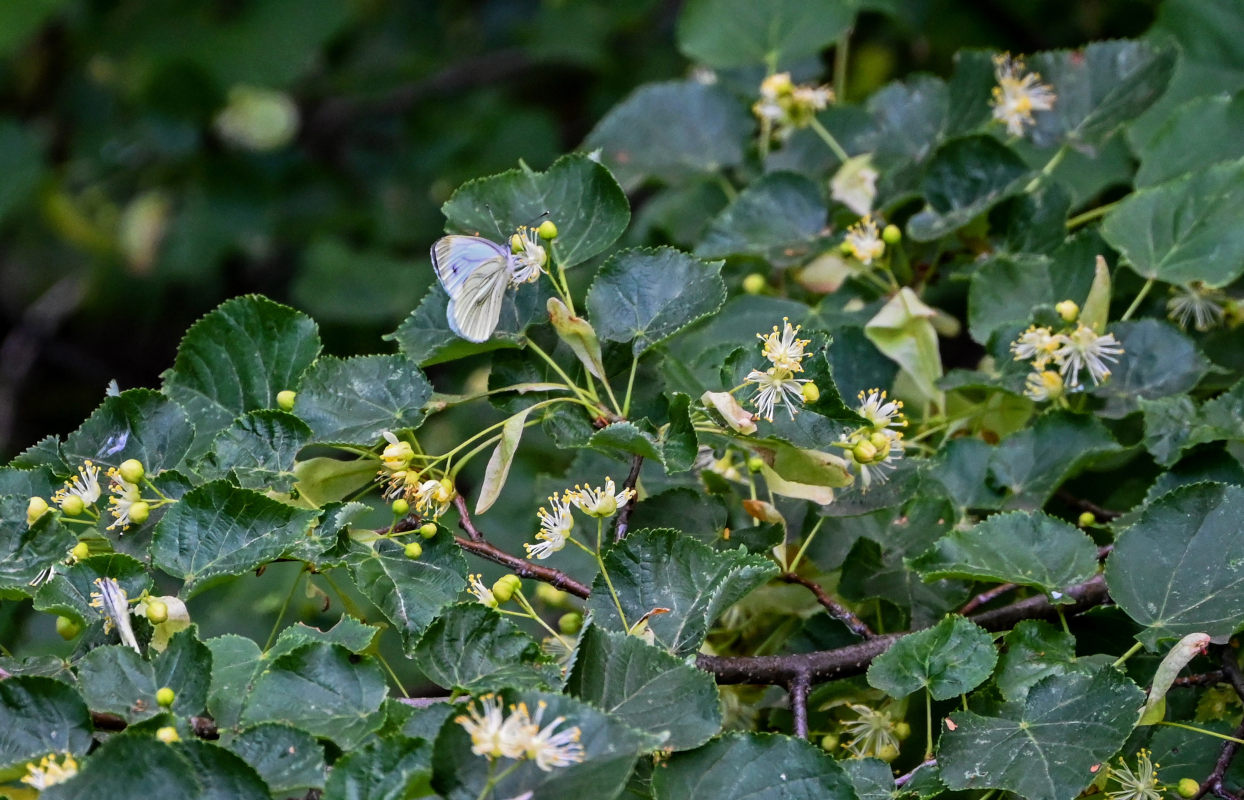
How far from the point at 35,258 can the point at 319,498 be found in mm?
3663

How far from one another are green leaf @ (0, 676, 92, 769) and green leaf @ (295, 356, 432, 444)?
0.33 meters

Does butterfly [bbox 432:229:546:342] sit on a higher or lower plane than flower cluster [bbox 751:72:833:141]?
higher

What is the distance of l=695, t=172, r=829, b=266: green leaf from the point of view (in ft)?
4.88

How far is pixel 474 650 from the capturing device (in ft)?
2.85

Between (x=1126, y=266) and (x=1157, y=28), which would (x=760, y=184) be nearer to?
(x=1126, y=266)

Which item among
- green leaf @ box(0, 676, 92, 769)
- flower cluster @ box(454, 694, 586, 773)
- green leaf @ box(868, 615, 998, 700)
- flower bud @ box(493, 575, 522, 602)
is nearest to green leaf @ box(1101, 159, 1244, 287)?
green leaf @ box(868, 615, 998, 700)

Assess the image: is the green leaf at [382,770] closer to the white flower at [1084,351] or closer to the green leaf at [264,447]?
the green leaf at [264,447]

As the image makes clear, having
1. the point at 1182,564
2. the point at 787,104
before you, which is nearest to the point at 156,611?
the point at 1182,564

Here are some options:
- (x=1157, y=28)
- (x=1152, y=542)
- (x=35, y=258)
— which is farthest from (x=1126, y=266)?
(x=35, y=258)

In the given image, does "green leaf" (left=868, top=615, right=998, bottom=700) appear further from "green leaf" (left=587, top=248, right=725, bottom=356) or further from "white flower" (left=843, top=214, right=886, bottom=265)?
"white flower" (left=843, top=214, right=886, bottom=265)

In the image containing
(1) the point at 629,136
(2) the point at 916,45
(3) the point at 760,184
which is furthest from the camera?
(2) the point at 916,45

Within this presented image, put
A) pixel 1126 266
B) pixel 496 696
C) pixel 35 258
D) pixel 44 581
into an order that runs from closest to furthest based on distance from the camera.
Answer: pixel 496 696
pixel 44 581
pixel 1126 266
pixel 35 258

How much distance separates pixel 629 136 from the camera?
174 cm

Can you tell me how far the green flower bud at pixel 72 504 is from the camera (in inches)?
38.9
